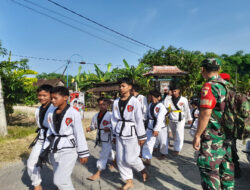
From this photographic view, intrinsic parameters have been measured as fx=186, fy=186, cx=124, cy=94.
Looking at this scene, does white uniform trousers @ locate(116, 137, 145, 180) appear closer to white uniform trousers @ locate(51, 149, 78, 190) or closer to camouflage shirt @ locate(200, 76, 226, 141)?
white uniform trousers @ locate(51, 149, 78, 190)

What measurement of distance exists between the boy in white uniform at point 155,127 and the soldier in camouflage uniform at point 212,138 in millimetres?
1894

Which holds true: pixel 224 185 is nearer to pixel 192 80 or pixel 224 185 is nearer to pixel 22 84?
pixel 22 84

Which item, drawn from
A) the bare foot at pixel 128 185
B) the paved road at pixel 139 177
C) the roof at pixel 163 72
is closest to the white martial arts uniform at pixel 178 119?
the paved road at pixel 139 177

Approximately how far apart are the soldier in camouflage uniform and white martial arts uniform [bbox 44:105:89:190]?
5.51 ft

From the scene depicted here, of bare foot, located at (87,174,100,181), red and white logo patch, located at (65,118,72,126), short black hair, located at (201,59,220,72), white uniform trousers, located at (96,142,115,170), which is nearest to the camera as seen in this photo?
short black hair, located at (201,59,220,72)

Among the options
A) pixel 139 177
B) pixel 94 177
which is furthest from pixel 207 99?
pixel 94 177

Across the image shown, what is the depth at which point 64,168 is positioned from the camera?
2.64 metres

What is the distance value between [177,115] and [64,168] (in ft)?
12.2

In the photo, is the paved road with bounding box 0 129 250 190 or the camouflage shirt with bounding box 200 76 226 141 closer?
the camouflage shirt with bounding box 200 76 226 141

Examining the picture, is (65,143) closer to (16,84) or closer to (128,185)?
(128,185)

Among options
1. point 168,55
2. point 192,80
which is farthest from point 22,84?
point 168,55

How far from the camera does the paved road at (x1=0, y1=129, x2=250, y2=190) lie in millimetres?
3430

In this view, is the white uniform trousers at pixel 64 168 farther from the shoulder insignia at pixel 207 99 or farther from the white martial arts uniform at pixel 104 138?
the shoulder insignia at pixel 207 99

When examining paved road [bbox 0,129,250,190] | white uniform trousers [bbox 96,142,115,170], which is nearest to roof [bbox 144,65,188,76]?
paved road [bbox 0,129,250,190]
